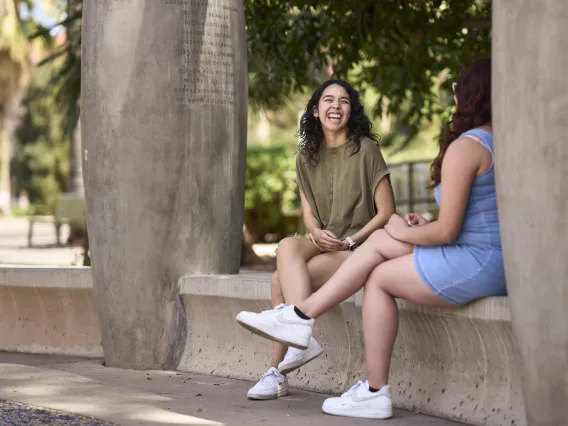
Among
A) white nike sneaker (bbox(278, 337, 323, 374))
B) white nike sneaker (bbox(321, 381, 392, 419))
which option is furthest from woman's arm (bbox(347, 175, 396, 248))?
white nike sneaker (bbox(321, 381, 392, 419))

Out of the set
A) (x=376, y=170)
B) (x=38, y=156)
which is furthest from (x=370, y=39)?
(x=38, y=156)

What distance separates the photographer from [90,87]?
684cm

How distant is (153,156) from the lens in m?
6.73

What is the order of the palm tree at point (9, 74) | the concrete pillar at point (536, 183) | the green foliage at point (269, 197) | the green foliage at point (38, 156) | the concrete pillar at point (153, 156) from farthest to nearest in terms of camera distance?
1. the green foliage at point (38, 156)
2. the palm tree at point (9, 74)
3. the green foliage at point (269, 197)
4. the concrete pillar at point (153, 156)
5. the concrete pillar at point (536, 183)

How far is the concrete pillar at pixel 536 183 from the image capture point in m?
4.27

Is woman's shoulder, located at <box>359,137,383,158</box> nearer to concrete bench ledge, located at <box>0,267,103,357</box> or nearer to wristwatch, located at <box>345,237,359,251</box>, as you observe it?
wristwatch, located at <box>345,237,359,251</box>

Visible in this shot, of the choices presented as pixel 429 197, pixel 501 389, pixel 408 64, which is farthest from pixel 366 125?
pixel 429 197

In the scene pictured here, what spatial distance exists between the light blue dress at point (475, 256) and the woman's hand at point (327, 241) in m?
0.94

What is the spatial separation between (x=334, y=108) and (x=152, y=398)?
1.75 m

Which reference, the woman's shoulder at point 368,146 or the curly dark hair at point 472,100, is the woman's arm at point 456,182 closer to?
the curly dark hair at point 472,100

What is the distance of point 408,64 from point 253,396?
20.9 feet

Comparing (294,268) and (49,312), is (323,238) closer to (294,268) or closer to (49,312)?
(294,268)

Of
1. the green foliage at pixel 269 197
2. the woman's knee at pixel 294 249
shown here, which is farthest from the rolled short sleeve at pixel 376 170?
the green foliage at pixel 269 197

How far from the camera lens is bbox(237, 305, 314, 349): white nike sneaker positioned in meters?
5.09
